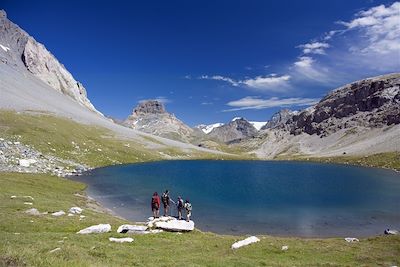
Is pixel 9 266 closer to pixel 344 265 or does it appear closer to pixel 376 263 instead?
pixel 344 265

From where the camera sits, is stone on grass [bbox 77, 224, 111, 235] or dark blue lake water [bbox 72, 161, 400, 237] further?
dark blue lake water [bbox 72, 161, 400, 237]

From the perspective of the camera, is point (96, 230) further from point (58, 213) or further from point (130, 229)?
point (58, 213)

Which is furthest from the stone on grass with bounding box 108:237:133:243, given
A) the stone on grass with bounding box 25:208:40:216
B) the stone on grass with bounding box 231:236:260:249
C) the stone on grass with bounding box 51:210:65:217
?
the stone on grass with bounding box 25:208:40:216

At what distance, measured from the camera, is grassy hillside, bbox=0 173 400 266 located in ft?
73.1

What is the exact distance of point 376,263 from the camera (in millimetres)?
27641

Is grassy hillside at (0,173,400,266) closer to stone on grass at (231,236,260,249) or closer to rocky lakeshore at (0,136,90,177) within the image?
stone on grass at (231,236,260,249)

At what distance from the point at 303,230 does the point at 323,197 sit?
3365 cm

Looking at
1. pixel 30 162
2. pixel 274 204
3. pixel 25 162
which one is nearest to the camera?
pixel 274 204

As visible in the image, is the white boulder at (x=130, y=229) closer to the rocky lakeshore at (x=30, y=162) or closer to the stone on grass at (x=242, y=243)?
the stone on grass at (x=242, y=243)

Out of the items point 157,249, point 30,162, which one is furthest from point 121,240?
point 30,162

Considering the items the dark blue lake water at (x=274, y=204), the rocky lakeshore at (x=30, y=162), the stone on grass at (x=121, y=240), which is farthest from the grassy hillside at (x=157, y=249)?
the rocky lakeshore at (x=30, y=162)

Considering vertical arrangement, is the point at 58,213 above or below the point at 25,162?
below

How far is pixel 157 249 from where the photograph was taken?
30.7 metres

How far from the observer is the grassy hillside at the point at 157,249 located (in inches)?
877
